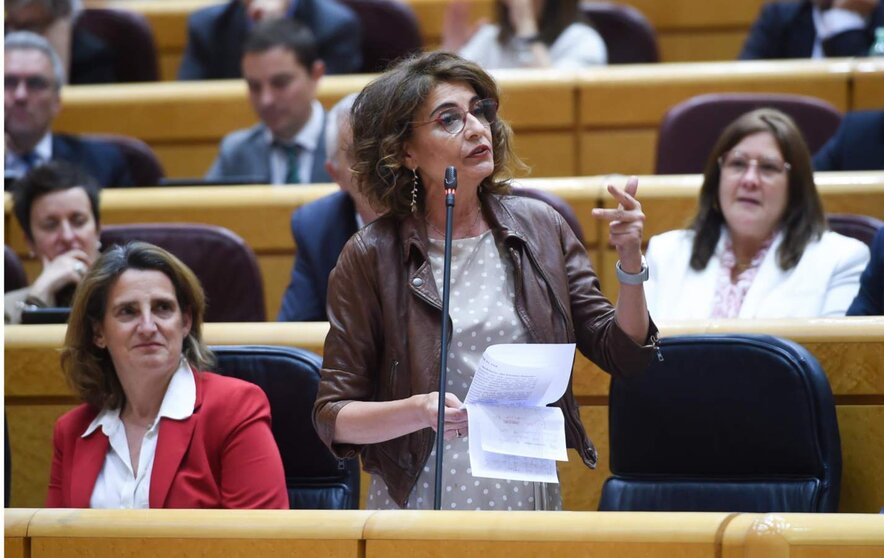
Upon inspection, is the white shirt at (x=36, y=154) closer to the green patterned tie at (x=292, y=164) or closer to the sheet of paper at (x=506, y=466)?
the green patterned tie at (x=292, y=164)

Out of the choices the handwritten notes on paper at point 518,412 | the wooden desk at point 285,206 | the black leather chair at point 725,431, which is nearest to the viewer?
the handwritten notes on paper at point 518,412

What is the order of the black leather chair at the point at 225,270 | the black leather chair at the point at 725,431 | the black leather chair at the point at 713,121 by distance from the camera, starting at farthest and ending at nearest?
the black leather chair at the point at 713,121, the black leather chair at the point at 225,270, the black leather chair at the point at 725,431

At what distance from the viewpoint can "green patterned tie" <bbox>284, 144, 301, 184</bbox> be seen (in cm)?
286

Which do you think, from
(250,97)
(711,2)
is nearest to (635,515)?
(250,97)

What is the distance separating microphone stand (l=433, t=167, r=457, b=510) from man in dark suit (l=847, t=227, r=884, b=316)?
0.79 m

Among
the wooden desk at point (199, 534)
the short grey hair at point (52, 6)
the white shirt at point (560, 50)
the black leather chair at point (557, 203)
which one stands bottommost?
the wooden desk at point (199, 534)

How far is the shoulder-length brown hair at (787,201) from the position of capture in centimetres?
209

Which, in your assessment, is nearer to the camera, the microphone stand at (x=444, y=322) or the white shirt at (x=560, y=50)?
the microphone stand at (x=444, y=322)

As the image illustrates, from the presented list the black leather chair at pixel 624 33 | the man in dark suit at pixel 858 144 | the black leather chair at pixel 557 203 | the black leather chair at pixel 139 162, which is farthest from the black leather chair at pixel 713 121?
the black leather chair at pixel 139 162

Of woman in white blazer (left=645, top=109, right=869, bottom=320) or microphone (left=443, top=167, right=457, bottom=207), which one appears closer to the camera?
microphone (left=443, top=167, right=457, bottom=207)

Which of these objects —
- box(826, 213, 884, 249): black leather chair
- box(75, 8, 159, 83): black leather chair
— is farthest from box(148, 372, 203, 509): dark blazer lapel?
box(75, 8, 159, 83): black leather chair

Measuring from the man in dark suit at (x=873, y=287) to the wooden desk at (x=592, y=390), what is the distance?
189 millimetres

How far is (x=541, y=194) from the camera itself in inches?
86.1

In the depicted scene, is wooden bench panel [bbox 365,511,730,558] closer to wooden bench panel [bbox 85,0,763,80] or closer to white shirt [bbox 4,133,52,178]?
white shirt [bbox 4,133,52,178]
